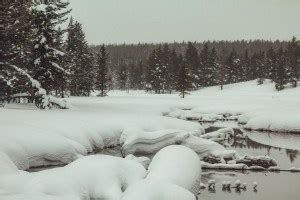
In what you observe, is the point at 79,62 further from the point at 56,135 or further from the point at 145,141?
the point at 56,135

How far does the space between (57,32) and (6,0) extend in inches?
245

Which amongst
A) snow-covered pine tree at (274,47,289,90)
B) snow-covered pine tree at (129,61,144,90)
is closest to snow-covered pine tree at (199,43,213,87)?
snow-covered pine tree at (274,47,289,90)

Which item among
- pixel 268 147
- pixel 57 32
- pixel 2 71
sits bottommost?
pixel 268 147

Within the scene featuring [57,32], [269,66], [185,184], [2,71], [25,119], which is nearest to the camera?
[185,184]

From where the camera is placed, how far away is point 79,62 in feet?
217

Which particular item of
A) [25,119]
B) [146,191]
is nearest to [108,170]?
[146,191]

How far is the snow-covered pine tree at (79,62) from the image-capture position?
215ft

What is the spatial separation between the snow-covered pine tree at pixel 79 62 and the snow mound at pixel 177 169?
5282 cm

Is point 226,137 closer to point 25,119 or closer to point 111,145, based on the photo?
point 111,145

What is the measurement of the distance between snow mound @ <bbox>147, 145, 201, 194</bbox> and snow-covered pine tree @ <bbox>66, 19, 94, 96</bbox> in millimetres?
52823

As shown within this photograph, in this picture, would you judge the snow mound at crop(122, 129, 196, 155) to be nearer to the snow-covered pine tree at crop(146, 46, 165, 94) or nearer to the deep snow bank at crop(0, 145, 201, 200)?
the deep snow bank at crop(0, 145, 201, 200)

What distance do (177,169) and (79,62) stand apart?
188ft

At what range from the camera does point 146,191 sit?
27.8 feet

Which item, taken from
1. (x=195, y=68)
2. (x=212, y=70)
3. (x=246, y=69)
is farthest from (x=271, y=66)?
(x=195, y=68)
